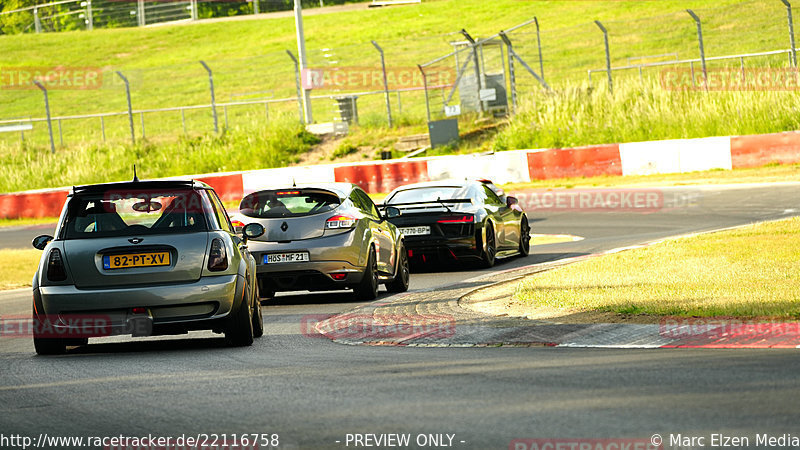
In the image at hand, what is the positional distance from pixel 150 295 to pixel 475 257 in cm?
819

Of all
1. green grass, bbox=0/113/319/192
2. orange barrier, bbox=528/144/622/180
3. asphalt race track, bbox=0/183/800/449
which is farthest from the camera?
green grass, bbox=0/113/319/192

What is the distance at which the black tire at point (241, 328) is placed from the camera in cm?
1036

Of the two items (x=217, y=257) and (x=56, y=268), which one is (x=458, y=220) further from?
(x=56, y=268)

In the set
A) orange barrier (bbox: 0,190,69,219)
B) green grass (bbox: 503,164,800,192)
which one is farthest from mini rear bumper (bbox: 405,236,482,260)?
orange barrier (bbox: 0,190,69,219)

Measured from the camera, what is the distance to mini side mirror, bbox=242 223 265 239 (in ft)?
38.2

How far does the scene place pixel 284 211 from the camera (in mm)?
14430

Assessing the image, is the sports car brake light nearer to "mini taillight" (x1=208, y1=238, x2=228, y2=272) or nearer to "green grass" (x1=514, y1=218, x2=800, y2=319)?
"green grass" (x1=514, y1=218, x2=800, y2=319)

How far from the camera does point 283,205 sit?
573 inches

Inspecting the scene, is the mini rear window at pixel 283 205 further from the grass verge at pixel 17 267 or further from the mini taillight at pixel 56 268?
the grass verge at pixel 17 267

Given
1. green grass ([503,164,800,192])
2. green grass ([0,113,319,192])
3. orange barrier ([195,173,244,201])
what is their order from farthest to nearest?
green grass ([0,113,319,192]), orange barrier ([195,173,244,201]), green grass ([503,164,800,192])

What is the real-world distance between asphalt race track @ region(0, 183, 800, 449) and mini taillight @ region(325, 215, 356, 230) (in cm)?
302

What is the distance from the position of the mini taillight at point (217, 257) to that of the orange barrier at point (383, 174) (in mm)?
20328

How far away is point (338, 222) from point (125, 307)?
14.8 feet

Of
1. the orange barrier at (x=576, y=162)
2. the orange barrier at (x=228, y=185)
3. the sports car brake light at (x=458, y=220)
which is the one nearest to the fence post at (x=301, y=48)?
the orange barrier at (x=228, y=185)
